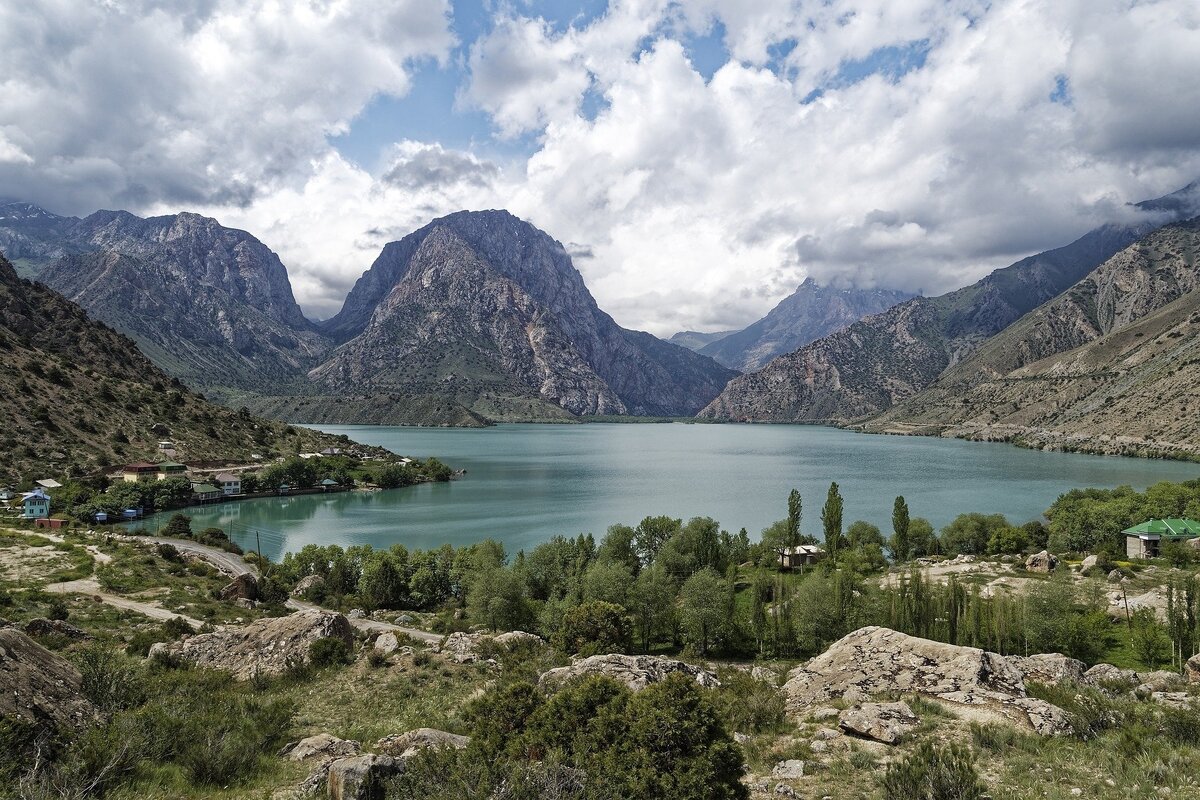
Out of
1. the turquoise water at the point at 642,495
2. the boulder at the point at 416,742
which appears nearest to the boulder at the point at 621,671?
the boulder at the point at 416,742

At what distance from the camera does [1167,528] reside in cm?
5684

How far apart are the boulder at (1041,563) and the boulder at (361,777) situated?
2249 inches

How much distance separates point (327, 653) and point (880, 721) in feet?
57.1

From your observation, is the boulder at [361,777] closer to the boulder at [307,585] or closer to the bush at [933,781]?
the bush at [933,781]

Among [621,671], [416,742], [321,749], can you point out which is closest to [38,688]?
[321,749]

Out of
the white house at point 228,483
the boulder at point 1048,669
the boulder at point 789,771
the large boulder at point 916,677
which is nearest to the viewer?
the boulder at point 789,771

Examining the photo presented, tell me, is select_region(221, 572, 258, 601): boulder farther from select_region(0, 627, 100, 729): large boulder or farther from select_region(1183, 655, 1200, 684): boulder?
select_region(1183, 655, 1200, 684): boulder

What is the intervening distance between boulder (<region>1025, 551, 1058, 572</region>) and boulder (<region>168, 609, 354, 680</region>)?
54.0 meters

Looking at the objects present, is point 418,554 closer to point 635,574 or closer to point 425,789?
point 635,574

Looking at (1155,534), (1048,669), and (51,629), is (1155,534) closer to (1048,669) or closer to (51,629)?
(1048,669)

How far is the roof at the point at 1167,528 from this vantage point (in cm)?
5638

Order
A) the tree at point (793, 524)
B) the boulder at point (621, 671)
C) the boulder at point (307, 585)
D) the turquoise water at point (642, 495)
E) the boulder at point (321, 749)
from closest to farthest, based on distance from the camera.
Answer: the boulder at point (321, 749)
the boulder at point (621, 671)
the boulder at point (307, 585)
the tree at point (793, 524)
the turquoise water at point (642, 495)

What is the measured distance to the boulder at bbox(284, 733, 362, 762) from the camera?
1270 centimetres

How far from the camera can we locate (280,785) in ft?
37.0
